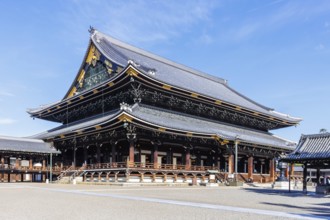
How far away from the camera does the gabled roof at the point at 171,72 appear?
44906 mm

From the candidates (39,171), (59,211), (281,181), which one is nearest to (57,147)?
(39,171)

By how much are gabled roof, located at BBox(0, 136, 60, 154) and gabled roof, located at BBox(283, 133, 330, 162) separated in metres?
34.9

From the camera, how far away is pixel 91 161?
1777 inches

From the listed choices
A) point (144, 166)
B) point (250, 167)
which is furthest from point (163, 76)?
point (250, 167)

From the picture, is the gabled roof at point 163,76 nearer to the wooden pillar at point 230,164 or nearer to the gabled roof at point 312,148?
the wooden pillar at point 230,164

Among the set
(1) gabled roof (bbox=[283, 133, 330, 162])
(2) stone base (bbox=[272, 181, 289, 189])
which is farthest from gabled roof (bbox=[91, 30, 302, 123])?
(1) gabled roof (bbox=[283, 133, 330, 162])

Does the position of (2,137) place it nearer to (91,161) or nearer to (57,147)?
(57,147)

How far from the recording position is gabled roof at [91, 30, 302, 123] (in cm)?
4491

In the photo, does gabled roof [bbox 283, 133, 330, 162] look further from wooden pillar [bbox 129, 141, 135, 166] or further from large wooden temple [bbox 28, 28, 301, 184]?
wooden pillar [bbox 129, 141, 135, 166]

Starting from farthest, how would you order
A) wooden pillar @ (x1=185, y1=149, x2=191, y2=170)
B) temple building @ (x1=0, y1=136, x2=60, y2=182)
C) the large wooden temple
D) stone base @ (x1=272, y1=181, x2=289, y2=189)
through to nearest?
temple building @ (x1=0, y1=136, x2=60, y2=182) → wooden pillar @ (x1=185, y1=149, x2=191, y2=170) → stone base @ (x1=272, y1=181, x2=289, y2=189) → the large wooden temple

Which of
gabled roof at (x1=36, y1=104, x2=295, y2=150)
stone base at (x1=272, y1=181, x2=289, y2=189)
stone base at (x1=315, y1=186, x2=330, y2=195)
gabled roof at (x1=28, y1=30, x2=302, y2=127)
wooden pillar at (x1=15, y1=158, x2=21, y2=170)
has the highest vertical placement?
gabled roof at (x1=28, y1=30, x2=302, y2=127)

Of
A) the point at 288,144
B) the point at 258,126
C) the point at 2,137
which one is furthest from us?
the point at 258,126

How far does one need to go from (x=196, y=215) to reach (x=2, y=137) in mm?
44169

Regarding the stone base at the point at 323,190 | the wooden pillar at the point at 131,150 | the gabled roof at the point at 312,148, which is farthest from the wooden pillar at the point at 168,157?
the stone base at the point at 323,190
